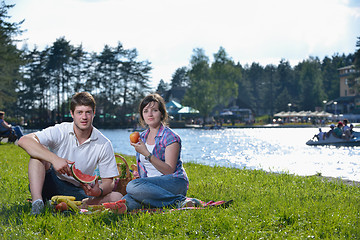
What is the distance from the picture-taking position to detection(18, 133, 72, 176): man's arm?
15.1ft

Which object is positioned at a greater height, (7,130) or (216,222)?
(7,130)

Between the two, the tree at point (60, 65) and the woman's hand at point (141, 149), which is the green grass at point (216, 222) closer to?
the woman's hand at point (141, 149)

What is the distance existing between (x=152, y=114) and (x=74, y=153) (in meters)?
1.09

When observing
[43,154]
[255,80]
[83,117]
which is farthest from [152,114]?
[255,80]

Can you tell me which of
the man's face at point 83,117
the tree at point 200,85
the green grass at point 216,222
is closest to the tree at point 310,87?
the tree at point 200,85

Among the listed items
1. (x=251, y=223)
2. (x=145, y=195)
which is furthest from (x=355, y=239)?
(x=145, y=195)

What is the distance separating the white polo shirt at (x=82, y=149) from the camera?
5.00 m

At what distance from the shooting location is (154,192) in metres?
5.05

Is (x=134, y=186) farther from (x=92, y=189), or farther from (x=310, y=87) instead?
(x=310, y=87)

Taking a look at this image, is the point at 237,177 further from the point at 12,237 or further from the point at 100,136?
the point at 12,237

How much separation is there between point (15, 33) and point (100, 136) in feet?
131

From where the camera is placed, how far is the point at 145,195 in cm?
507

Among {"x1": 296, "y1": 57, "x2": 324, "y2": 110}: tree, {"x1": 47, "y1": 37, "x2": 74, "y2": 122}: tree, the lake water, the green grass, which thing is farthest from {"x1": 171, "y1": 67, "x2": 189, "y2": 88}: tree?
the green grass

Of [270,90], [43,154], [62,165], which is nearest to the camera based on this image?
[62,165]
